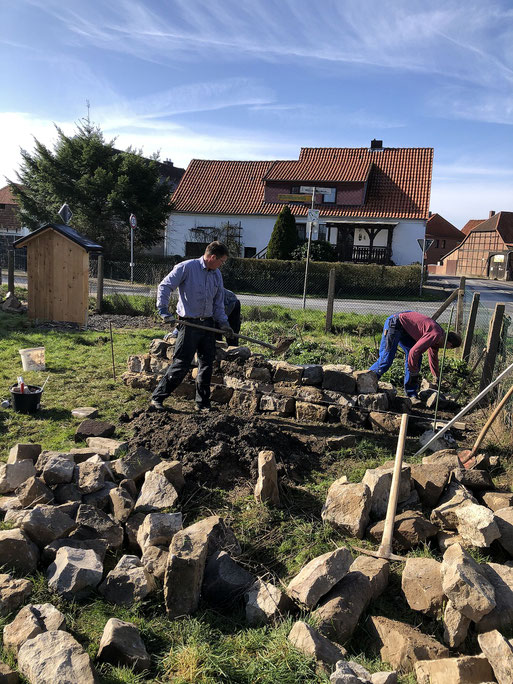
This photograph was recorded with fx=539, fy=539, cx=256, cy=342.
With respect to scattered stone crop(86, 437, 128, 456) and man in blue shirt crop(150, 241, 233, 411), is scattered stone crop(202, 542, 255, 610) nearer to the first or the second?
scattered stone crop(86, 437, 128, 456)

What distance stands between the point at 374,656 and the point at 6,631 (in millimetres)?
1782

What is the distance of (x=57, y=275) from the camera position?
11430 mm

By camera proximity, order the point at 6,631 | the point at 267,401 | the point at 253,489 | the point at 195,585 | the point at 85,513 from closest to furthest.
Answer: the point at 6,631 → the point at 195,585 → the point at 85,513 → the point at 253,489 → the point at 267,401

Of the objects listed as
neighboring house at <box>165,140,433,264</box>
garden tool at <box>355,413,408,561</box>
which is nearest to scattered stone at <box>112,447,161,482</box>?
garden tool at <box>355,413,408,561</box>

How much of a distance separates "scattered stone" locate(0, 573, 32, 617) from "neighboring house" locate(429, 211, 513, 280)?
5378 cm

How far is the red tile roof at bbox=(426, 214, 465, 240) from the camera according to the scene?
6866 cm

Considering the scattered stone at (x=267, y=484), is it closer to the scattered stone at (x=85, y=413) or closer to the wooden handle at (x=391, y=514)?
the wooden handle at (x=391, y=514)

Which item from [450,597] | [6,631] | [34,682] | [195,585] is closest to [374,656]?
[450,597]

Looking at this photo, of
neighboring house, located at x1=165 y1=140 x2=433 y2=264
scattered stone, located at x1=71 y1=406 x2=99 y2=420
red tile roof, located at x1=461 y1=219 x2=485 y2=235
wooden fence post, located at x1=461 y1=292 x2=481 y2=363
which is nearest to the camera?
scattered stone, located at x1=71 y1=406 x2=99 y2=420

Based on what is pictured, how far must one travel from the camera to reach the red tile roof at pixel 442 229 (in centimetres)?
6866

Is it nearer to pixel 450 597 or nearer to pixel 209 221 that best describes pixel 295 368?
pixel 450 597

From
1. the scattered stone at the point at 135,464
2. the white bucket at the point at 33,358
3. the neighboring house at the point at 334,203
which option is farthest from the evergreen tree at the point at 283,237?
the scattered stone at the point at 135,464

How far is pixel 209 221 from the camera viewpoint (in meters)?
32.4

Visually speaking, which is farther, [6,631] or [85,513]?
[85,513]
